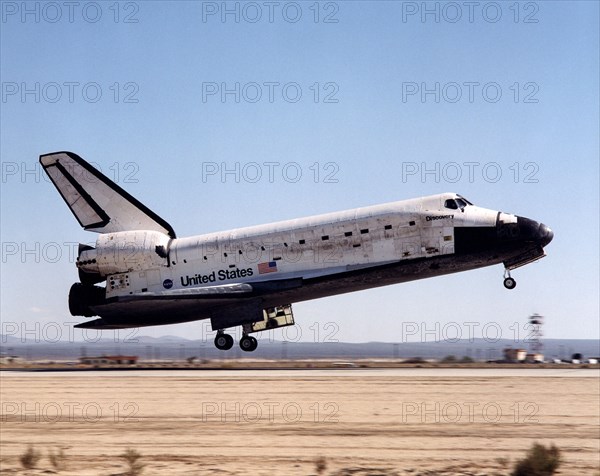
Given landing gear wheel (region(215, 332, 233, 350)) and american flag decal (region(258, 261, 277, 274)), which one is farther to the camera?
landing gear wheel (region(215, 332, 233, 350))

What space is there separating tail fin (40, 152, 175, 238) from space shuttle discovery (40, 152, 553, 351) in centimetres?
4

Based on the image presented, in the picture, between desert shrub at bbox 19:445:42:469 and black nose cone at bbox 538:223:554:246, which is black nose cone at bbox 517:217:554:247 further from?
desert shrub at bbox 19:445:42:469

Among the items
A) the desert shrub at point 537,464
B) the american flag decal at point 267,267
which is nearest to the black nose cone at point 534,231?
the american flag decal at point 267,267

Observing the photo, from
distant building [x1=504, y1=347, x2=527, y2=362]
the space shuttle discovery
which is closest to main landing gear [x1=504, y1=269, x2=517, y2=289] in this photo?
Answer: the space shuttle discovery

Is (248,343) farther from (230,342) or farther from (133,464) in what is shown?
(133,464)

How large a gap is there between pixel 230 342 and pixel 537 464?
17019mm

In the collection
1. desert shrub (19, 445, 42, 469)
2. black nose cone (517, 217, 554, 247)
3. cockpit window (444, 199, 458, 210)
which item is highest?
cockpit window (444, 199, 458, 210)

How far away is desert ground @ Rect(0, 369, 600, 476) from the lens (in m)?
20.9

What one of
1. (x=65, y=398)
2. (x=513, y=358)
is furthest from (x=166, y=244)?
(x=513, y=358)

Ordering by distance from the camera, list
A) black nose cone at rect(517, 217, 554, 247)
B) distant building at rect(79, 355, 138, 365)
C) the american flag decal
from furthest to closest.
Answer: distant building at rect(79, 355, 138, 365)
the american flag decal
black nose cone at rect(517, 217, 554, 247)

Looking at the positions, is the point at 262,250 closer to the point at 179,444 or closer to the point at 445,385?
the point at 445,385

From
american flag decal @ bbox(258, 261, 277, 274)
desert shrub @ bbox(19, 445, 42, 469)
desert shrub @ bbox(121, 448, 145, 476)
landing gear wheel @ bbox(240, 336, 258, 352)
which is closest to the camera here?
desert shrub @ bbox(121, 448, 145, 476)

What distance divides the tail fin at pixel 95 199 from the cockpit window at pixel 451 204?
12457mm

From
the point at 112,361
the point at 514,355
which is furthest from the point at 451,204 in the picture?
the point at 514,355
